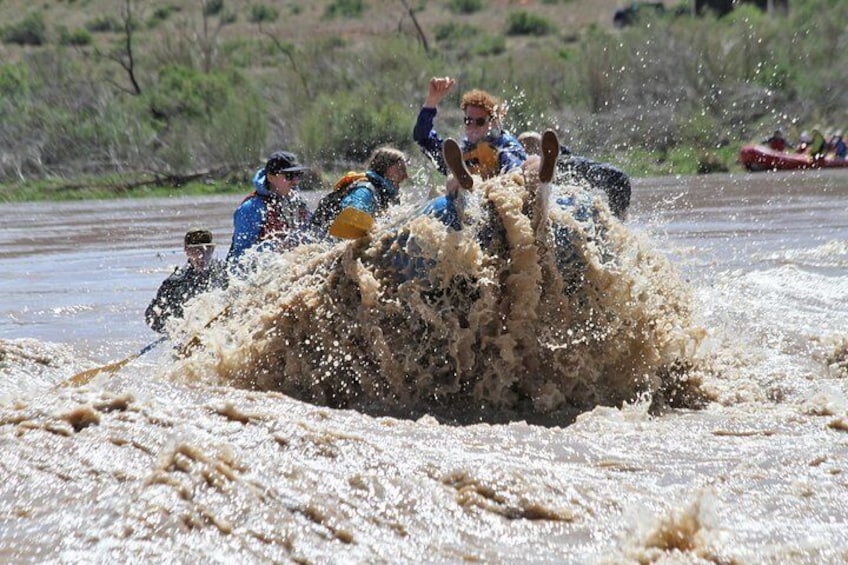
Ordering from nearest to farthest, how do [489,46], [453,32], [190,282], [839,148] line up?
[190,282], [839,148], [489,46], [453,32]

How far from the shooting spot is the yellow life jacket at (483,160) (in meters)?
8.29

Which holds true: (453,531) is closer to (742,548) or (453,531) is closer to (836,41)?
(742,548)

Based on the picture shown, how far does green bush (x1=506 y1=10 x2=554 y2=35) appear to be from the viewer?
60.5 meters

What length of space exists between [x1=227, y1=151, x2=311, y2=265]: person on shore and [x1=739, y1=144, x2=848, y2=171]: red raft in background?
2022 centimetres

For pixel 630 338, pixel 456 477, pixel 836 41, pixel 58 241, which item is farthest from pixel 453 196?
pixel 836 41

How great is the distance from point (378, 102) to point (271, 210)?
2475cm

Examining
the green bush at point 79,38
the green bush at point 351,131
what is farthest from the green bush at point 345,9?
the green bush at point 351,131

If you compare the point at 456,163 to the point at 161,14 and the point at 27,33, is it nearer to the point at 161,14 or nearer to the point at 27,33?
the point at 27,33

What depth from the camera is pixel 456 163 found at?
6855mm

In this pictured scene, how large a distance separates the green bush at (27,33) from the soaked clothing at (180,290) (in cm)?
5246

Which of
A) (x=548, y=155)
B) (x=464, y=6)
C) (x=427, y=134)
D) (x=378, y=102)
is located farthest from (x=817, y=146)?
(x=464, y=6)

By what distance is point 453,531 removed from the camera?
4.61 metres

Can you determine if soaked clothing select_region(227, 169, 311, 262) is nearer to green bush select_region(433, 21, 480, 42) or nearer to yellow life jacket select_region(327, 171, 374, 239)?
yellow life jacket select_region(327, 171, 374, 239)

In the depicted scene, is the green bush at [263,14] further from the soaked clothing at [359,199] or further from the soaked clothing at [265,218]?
the soaked clothing at [359,199]
